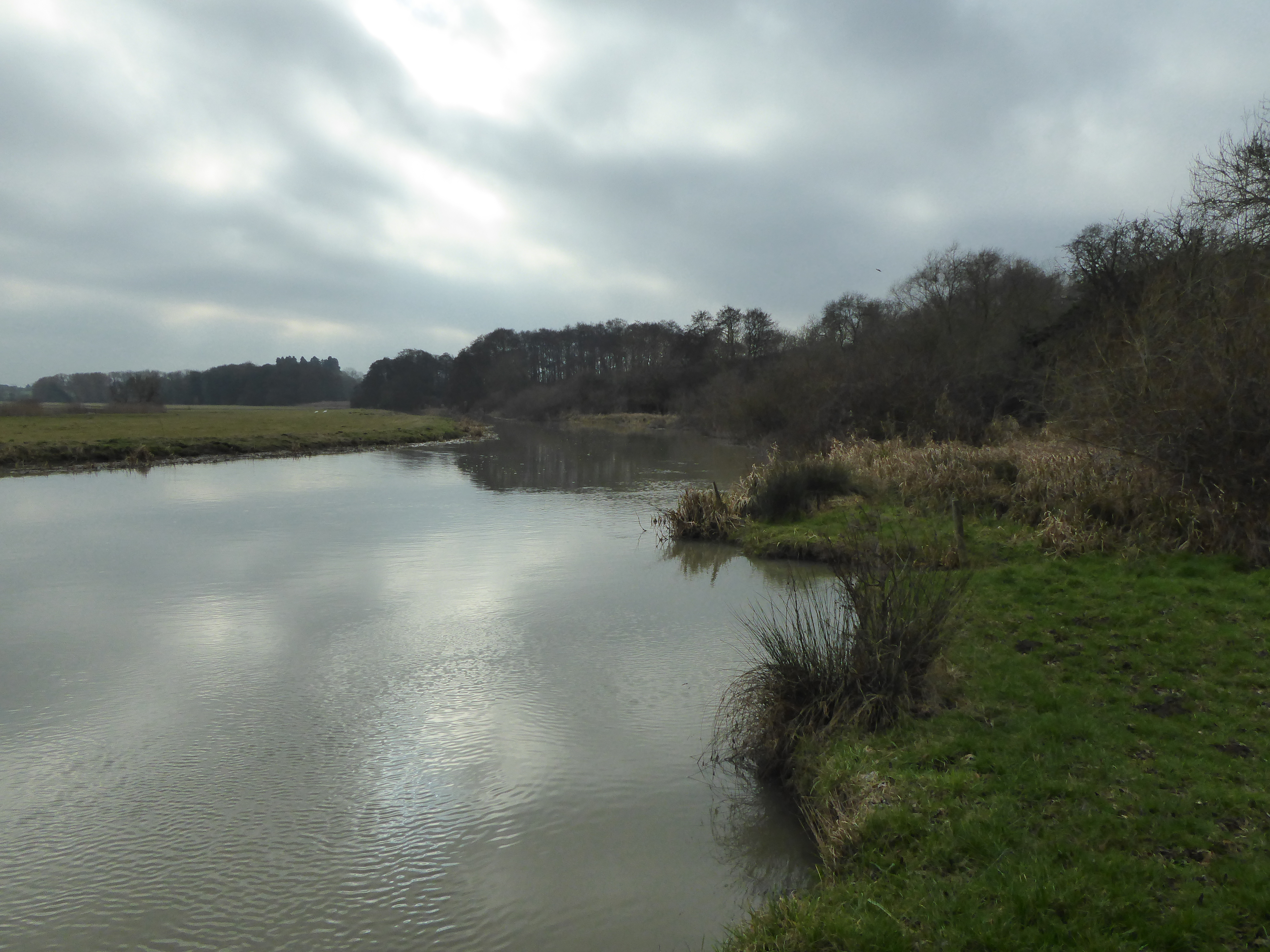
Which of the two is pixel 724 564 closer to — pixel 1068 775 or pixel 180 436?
pixel 1068 775

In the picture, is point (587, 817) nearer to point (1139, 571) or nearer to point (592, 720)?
point (592, 720)

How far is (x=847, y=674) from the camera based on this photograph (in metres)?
5.71

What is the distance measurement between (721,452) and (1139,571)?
87.1 feet

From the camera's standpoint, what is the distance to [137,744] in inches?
244

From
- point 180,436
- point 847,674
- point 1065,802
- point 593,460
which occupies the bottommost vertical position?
point 1065,802

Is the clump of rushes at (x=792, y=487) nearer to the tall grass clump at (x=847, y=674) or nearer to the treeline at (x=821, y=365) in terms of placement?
the treeline at (x=821, y=365)

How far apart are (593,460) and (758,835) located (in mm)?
28138

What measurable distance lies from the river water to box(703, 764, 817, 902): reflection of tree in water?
0.06 ft

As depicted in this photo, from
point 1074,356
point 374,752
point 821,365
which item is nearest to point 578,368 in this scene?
point 821,365

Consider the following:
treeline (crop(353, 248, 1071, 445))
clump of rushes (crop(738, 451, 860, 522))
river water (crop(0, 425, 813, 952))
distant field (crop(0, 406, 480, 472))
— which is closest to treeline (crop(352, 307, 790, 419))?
treeline (crop(353, 248, 1071, 445))

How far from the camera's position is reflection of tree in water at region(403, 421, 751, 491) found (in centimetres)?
2525

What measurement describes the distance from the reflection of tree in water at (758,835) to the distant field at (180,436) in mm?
27871

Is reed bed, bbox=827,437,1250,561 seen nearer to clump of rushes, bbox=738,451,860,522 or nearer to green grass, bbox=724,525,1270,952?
clump of rushes, bbox=738,451,860,522

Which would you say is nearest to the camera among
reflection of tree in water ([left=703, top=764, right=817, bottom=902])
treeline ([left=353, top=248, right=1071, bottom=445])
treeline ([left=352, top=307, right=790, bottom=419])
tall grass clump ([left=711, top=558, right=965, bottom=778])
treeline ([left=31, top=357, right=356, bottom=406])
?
reflection of tree in water ([left=703, top=764, right=817, bottom=902])
